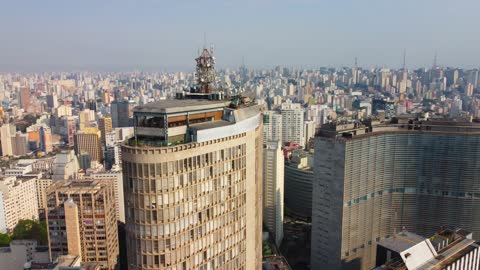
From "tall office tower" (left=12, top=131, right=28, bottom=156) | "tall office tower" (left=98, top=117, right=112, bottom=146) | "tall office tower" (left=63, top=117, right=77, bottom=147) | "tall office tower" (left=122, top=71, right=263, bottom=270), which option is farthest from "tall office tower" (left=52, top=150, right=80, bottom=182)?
"tall office tower" (left=122, top=71, right=263, bottom=270)

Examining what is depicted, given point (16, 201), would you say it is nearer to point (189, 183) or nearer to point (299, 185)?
point (299, 185)

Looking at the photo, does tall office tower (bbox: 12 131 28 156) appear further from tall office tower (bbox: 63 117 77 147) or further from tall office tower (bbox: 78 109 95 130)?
tall office tower (bbox: 78 109 95 130)

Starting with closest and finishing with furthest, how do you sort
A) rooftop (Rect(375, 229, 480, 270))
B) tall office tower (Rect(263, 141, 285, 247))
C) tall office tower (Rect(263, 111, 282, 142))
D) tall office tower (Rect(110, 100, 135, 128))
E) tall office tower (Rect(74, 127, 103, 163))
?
rooftop (Rect(375, 229, 480, 270))
tall office tower (Rect(263, 141, 285, 247))
tall office tower (Rect(74, 127, 103, 163))
tall office tower (Rect(263, 111, 282, 142))
tall office tower (Rect(110, 100, 135, 128))

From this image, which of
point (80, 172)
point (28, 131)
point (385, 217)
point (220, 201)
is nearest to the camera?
point (220, 201)

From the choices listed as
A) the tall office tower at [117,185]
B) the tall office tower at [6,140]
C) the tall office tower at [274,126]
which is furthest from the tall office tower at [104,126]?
the tall office tower at [274,126]

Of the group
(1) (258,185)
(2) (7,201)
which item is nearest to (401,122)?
(1) (258,185)

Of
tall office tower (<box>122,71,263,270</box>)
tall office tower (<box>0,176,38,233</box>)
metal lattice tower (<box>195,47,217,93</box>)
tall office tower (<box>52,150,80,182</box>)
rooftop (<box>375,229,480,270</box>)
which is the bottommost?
tall office tower (<box>0,176,38,233</box>)

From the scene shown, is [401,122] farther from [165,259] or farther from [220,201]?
[165,259]
